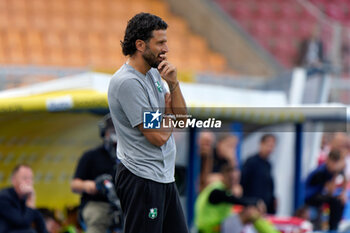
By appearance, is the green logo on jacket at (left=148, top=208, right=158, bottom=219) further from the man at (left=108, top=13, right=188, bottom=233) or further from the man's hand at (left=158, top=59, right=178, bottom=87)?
the man's hand at (left=158, top=59, right=178, bottom=87)

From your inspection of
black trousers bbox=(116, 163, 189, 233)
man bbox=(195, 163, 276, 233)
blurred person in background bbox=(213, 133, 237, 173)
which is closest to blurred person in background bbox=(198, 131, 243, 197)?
blurred person in background bbox=(213, 133, 237, 173)

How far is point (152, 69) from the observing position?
3.22m

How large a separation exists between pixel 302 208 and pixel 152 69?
14.2ft

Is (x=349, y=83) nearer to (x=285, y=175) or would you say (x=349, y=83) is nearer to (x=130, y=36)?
(x=285, y=175)

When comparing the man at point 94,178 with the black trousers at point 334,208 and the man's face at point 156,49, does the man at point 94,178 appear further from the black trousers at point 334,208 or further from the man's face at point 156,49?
the black trousers at point 334,208

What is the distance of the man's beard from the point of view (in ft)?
10.1

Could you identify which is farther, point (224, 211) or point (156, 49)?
point (224, 211)

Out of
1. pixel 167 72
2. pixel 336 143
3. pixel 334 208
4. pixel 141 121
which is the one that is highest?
pixel 167 72

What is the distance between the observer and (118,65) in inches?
420

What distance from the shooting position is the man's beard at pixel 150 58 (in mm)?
3084

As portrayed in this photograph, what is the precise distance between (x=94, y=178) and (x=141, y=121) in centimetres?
216

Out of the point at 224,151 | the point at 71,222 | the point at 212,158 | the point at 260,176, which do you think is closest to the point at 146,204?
the point at 71,222

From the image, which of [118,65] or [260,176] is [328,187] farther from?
[118,65]

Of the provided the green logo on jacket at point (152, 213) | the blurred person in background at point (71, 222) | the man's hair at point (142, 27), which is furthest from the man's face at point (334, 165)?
the man's hair at point (142, 27)
